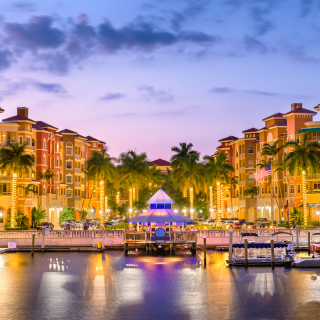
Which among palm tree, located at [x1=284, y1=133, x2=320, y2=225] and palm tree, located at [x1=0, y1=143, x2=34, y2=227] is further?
palm tree, located at [x1=0, y1=143, x2=34, y2=227]

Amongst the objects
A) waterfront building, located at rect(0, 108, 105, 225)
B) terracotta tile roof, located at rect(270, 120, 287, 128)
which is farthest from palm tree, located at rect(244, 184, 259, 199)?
waterfront building, located at rect(0, 108, 105, 225)

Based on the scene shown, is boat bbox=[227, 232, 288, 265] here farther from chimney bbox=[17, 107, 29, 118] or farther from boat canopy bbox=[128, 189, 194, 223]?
chimney bbox=[17, 107, 29, 118]

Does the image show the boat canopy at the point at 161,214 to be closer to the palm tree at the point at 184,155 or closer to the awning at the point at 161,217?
the awning at the point at 161,217

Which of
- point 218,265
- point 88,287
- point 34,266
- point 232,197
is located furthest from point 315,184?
point 88,287

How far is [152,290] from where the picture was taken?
29.5 metres

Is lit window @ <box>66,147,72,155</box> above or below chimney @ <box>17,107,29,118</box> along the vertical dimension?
below

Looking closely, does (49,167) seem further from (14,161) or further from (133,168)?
(14,161)

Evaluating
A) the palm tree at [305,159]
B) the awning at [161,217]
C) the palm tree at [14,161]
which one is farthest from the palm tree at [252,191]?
the awning at [161,217]

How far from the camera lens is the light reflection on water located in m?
23.4

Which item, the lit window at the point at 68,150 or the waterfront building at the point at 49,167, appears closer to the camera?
the waterfront building at the point at 49,167

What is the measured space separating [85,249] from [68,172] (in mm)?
69259

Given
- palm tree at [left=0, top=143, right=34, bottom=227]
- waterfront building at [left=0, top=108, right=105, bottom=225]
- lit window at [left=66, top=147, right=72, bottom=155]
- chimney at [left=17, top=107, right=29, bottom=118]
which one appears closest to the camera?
palm tree at [left=0, top=143, right=34, bottom=227]

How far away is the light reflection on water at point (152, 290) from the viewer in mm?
23422

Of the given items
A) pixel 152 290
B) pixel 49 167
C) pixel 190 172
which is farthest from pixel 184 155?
pixel 152 290
